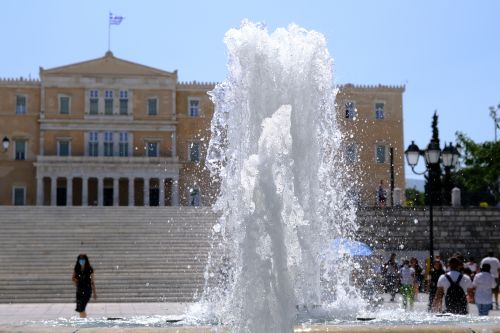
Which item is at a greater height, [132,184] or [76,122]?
[76,122]

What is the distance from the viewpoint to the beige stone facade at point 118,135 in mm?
47375

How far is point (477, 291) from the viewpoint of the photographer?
13.4m

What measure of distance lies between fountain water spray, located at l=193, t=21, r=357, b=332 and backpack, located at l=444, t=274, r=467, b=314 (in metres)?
1.80

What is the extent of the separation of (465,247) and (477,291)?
54.8ft

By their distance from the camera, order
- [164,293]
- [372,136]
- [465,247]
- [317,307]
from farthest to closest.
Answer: [372,136] → [465,247] → [164,293] → [317,307]

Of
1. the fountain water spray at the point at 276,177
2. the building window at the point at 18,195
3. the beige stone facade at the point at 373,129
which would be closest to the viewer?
the fountain water spray at the point at 276,177

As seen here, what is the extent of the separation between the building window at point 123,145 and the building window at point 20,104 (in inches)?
223

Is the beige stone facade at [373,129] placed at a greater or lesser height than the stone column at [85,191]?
greater

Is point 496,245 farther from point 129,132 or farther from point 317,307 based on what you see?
point 129,132

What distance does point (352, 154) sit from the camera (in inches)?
1962

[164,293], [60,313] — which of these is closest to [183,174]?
[164,293]

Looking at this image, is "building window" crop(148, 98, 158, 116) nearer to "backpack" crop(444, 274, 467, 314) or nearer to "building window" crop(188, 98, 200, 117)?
"building window" crop(188, 98, 200, 117)

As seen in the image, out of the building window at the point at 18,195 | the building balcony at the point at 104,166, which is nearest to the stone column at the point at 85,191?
the building balcony at the point at 104,166

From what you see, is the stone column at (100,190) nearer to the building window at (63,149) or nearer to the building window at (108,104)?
the building window at (63,149)
